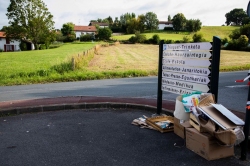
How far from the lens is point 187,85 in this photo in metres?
5.20

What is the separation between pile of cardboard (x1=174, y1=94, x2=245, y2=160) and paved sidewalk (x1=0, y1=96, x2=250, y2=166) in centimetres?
14

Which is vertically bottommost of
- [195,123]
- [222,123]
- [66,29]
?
[195,123]

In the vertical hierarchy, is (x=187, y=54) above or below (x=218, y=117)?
above

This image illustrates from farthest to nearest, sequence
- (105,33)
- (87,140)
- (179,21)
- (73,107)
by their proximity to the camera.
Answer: (179,21), (105,33), (73,107), (87,140)

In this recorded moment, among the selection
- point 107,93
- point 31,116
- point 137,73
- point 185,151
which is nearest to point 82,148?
point 185,151

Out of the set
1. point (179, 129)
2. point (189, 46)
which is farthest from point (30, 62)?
point (179, 129)

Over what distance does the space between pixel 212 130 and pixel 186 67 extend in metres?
1.82

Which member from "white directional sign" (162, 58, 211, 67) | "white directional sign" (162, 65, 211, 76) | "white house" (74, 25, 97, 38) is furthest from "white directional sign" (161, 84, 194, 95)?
"white house" (74, 25, 97, 38)

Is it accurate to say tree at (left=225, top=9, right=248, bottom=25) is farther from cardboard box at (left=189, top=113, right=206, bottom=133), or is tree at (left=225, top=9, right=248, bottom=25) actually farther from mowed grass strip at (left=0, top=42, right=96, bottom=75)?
cardboard box at (left=189, top=113, right=206, bottom=133)

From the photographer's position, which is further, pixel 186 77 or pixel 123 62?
pixel 123 62

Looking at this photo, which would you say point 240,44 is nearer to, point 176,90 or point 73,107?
point 176,90

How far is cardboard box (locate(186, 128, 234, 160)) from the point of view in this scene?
149 inches

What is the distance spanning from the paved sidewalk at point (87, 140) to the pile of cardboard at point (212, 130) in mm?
144

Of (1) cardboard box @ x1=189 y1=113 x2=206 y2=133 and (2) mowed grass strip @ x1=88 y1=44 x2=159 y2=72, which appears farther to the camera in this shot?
(2) mowed grass strip @ x1=88 y1=44 x2=159 y2=72
